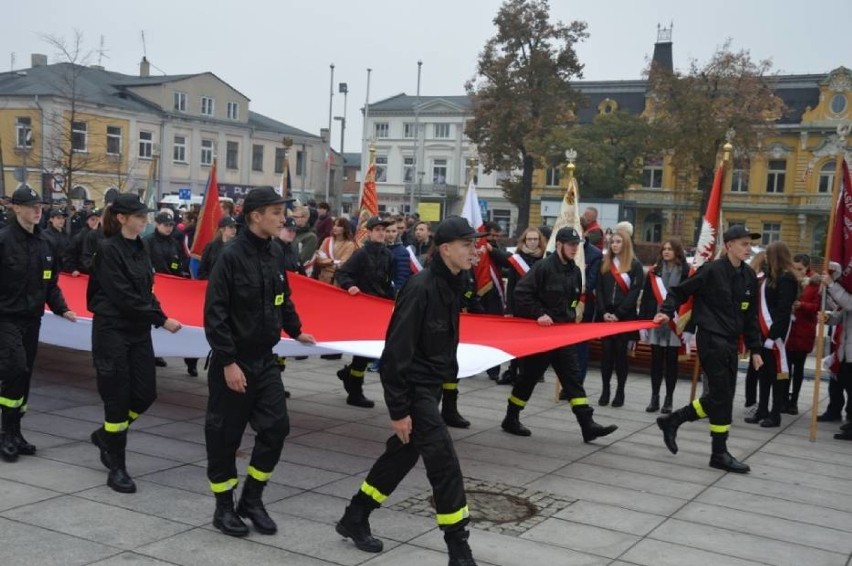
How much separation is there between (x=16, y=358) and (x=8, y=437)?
65 centimetres

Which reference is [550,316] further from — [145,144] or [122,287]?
[145,144]

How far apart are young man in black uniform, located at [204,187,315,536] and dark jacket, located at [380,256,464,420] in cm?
85

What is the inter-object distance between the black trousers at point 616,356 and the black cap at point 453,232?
5924 millimetres

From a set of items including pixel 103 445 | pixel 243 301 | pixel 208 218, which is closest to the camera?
pixel 243 301

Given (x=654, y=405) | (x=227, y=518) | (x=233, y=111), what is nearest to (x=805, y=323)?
(x=654, y=405)

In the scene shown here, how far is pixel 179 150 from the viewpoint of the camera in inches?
2324

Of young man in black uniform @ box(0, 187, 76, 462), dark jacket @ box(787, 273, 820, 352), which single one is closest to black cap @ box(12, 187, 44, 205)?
young man in black uniform @ box(0, 187, 76, 462)

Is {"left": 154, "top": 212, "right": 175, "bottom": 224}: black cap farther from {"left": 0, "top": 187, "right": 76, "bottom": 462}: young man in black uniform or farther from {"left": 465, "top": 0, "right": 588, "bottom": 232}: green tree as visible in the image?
{"left": 465, "top": 0, "right": 588, "bottom": 232}: green tree

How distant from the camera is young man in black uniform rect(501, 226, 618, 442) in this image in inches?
348

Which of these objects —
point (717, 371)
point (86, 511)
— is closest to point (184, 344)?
point (86, 511)

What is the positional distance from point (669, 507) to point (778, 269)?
170 inches

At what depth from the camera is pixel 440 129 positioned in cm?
8206

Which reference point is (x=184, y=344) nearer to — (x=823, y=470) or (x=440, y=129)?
(x=823, y=470)

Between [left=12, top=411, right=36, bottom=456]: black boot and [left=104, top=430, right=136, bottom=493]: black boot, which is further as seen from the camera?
[left=12, top=411, right=36, bottom=456]: black boot
